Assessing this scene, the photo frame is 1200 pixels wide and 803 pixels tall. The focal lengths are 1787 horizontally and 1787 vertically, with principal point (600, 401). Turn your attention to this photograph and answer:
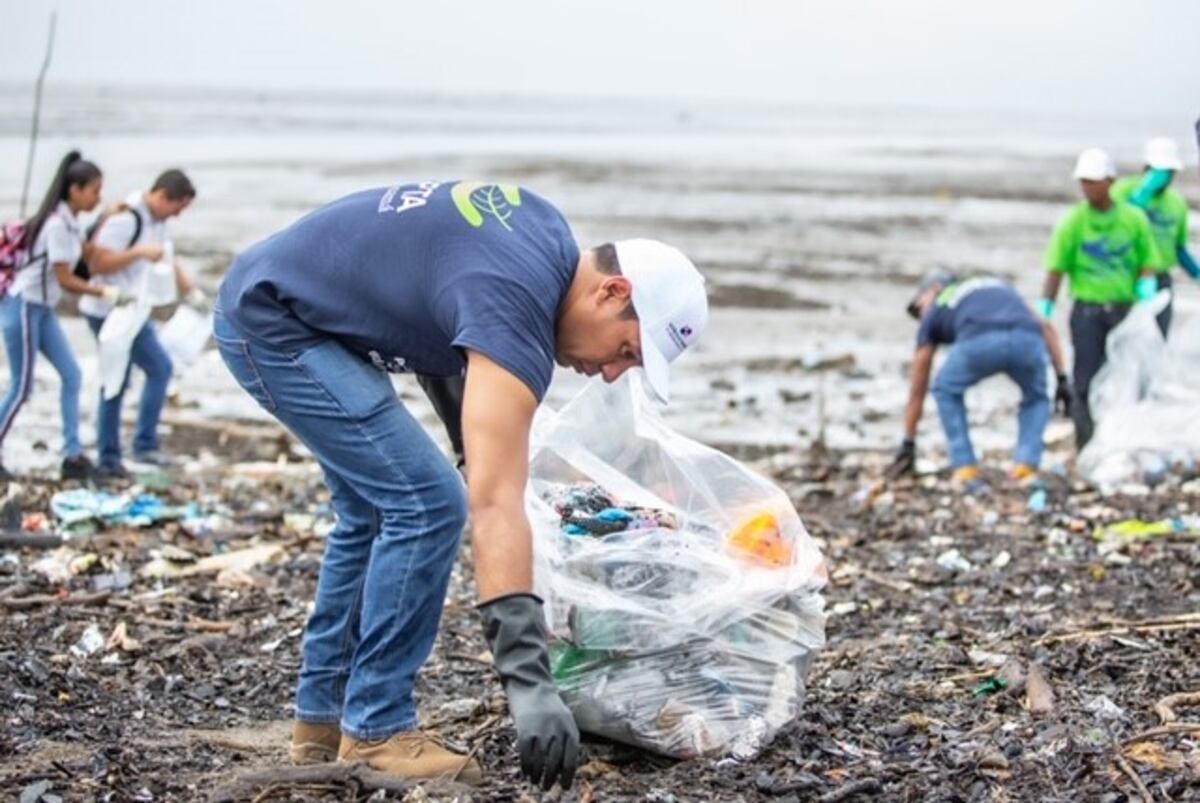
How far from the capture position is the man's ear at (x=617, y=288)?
12.9ft

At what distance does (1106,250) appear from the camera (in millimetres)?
10250

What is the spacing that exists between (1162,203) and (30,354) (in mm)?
6503

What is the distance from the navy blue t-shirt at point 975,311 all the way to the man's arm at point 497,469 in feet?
20.4

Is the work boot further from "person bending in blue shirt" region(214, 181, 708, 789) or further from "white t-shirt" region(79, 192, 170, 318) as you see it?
"person bending in blue shirt" region(214, 181, 708, 789)

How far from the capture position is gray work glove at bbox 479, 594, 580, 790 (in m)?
3.58

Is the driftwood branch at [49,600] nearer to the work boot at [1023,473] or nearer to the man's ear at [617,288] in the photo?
the man's ear at [617,288]

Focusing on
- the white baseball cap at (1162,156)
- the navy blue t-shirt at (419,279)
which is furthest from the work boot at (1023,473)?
the navy blue t-shirt at (419,279)

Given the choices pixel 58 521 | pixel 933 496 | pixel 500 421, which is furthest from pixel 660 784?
pixel 933 496

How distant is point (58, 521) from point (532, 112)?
6768 cm

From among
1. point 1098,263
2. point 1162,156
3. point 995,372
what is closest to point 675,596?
point 995,372

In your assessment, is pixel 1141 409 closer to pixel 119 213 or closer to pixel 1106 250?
pixel 1106 250

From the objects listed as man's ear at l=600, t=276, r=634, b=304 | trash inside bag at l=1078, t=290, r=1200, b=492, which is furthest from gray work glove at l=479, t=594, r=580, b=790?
trash inside bag at l=1078, t=290, r=1200, b=492

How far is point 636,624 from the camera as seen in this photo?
4434 mm

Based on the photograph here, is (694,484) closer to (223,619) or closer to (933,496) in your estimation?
(223,619)
